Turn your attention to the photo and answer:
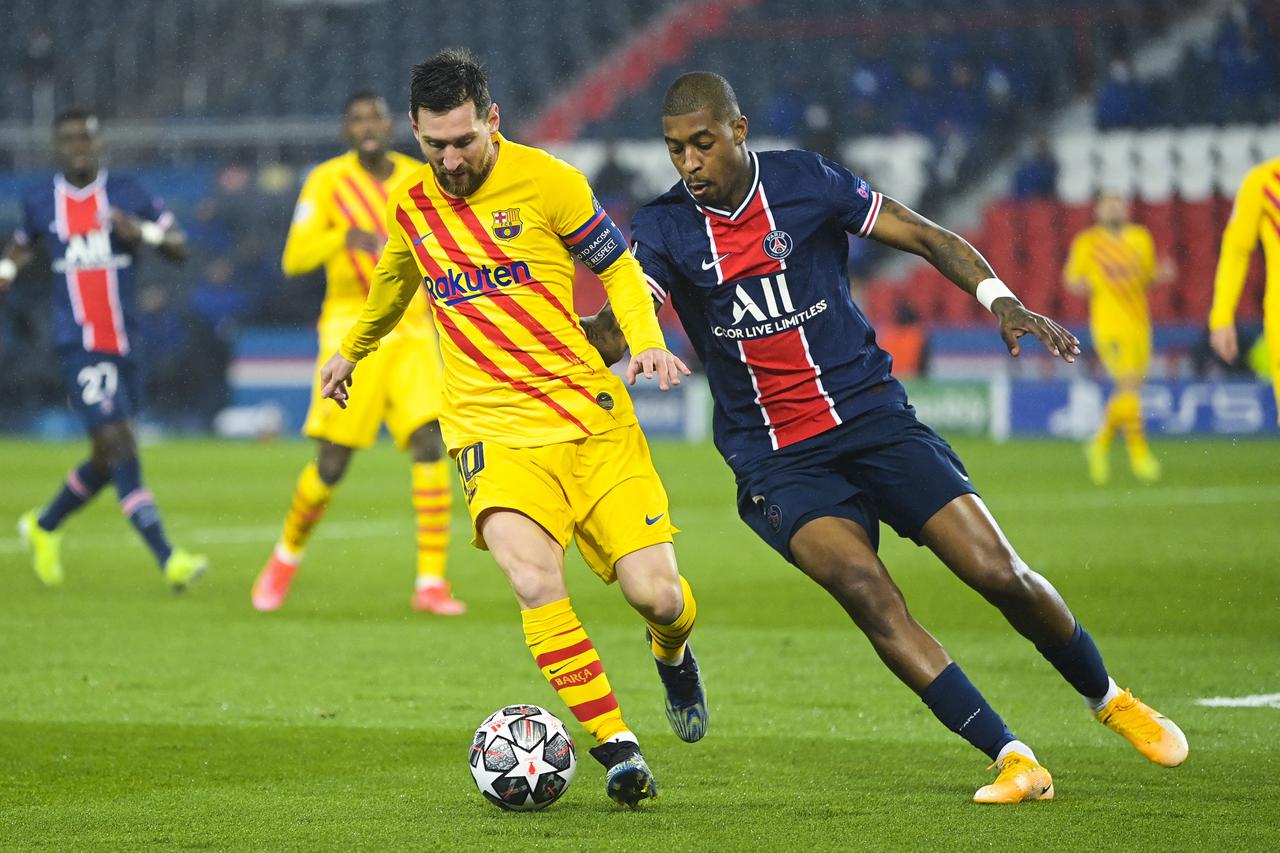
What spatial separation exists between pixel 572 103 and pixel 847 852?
2424 centimetres

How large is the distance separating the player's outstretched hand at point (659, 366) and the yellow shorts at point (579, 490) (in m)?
0.44

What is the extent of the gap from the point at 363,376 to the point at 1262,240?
4172 mm

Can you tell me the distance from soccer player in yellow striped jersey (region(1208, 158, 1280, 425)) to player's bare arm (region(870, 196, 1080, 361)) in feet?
10.3

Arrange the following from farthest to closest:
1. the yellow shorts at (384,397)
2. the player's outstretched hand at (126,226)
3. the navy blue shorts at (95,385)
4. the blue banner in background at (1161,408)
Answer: the blue banner in background at (1161,408), the navy blue shorts at (95,385), the player's outstretched hand at (126,226), the yellow shorts at (384,397)

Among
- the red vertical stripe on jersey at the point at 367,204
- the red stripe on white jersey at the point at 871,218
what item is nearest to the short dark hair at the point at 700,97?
the red stripe on white jersey at the point at 871,218

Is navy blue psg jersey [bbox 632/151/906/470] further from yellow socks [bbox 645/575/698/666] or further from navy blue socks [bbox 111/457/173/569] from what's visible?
→ navy blue socks [bbox 111/457/173/569]

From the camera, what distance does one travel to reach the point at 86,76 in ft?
92.9

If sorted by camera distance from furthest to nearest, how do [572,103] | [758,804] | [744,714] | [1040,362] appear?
1. [572,103]
2. [1040,362]
3. [744,714]
4. [758,804]

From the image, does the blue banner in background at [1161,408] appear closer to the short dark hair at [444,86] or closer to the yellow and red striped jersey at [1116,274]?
the yellow and red striped jersey at [1116,274]

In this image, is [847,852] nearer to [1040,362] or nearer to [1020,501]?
[1020,501]

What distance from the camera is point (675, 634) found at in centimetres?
527

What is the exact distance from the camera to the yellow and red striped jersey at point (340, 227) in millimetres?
8867

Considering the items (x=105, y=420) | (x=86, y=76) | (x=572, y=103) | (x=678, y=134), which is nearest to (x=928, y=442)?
(x=678, y=134)

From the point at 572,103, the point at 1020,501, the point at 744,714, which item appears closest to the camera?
the point at 744,714
